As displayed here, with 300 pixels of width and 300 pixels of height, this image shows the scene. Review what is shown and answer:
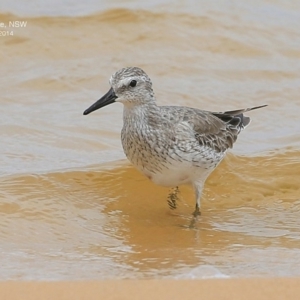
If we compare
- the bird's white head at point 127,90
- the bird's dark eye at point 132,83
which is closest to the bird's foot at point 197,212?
the bird's white head at point 127,90

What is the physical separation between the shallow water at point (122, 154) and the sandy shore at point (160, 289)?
323mm

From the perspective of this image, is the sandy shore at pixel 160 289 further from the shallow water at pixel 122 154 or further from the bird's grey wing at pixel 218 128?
the bird's grey wing at pixel 218 128

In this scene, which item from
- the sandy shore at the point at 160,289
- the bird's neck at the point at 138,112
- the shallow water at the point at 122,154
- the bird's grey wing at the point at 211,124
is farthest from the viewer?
the bird's grey wing at the point at 211,124


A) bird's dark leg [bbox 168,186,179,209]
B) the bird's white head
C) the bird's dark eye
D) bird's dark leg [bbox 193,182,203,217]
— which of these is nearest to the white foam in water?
the bird's white head

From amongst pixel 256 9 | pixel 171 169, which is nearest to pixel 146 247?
pixel 171 169

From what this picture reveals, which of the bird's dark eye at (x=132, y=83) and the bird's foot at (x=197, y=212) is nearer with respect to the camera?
the bird's dark eye at (x=132, y=83)

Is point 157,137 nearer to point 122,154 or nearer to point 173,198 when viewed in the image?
point 173,198

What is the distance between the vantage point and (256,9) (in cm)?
1362

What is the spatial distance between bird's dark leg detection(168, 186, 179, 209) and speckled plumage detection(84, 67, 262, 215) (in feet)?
1.21

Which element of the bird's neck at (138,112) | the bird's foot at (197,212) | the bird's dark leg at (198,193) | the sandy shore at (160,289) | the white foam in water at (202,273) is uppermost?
the bird's neck at (138,112)

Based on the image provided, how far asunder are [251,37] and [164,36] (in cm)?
131

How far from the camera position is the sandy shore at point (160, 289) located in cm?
438

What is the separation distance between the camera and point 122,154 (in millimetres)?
8969

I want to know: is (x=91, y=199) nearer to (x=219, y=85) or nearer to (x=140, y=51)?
(x=219, y=85)
